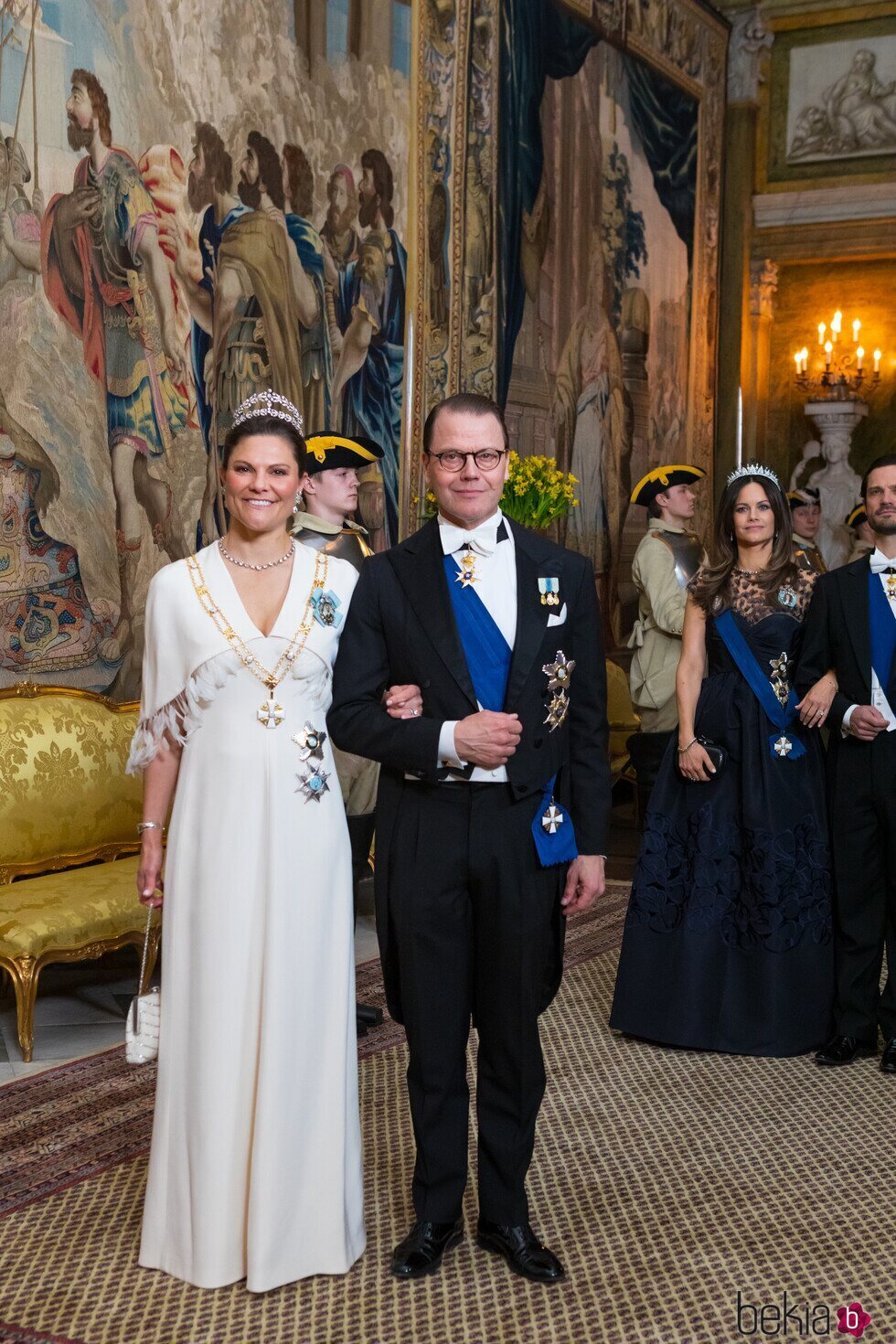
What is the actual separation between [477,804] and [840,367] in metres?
11.7

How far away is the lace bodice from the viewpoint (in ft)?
17.4

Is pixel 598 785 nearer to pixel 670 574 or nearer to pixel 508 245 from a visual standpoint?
pixel 670 574

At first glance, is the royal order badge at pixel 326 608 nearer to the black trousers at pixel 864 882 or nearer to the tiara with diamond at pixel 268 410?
the tiara with diamond at pixel 268 410

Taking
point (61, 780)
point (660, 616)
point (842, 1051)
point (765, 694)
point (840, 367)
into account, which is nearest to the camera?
point (842, 1051)

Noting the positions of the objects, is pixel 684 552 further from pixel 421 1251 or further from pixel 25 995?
pixel 421 1251

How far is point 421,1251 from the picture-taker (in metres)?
3.42

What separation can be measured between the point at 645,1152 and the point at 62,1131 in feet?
5.80

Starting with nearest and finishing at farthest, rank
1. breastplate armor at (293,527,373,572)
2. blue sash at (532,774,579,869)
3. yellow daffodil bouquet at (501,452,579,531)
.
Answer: blue sash at (532,774,579,869)
breastplate armor at (293,527,373,572)
yellow daffodil bouquet at (501,452,579,531)

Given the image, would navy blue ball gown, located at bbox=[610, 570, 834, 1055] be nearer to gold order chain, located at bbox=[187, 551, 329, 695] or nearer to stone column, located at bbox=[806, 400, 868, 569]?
gold order chain, located at bbox=[187, 551, 329, 695]

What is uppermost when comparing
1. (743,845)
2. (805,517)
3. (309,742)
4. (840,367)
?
(840,367)

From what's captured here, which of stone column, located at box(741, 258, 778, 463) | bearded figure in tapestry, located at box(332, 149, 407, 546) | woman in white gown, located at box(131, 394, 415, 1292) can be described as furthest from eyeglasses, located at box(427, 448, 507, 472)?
stone column, located at box(741, 258, 778, 463)

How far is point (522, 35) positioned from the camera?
9.52 metres

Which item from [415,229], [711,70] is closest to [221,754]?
[415,229]

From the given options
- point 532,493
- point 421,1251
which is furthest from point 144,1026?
point 532,493
